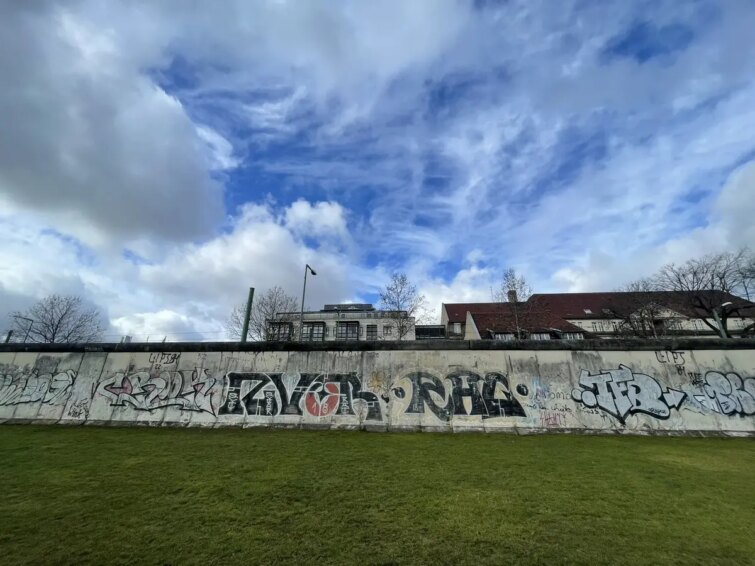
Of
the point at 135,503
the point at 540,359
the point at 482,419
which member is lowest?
the point at 135,503

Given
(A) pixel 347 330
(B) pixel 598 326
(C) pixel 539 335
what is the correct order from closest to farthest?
(C) pixel 539 335
(B) pixel 598 326
(A) pixel 347 330

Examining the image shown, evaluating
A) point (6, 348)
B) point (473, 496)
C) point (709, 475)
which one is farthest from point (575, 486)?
point (6, 348)

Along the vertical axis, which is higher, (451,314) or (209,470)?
(451,314)

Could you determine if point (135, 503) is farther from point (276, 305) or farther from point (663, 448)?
Answer: point (276, 305)

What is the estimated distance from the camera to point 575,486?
6.12 m

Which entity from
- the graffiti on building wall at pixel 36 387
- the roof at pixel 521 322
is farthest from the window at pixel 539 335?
the graffiti on building wall at pixel 36 387

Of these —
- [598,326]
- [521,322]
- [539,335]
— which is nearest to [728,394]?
[521,322]

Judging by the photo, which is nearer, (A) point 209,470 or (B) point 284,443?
(A) point 209,470

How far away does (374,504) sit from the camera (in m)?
5.34

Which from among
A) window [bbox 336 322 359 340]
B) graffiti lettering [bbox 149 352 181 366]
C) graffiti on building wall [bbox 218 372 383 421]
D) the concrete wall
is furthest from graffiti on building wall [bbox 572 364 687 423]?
window [bbox 336 322 359 340]

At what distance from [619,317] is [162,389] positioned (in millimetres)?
44325

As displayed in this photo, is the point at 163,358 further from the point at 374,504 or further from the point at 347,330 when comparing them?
the point at 347,330

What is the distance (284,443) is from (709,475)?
9492 mm

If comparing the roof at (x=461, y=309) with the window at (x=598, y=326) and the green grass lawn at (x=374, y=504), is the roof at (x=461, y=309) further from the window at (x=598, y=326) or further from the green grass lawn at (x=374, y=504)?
the green grass lawn at (x=374, y=504)
